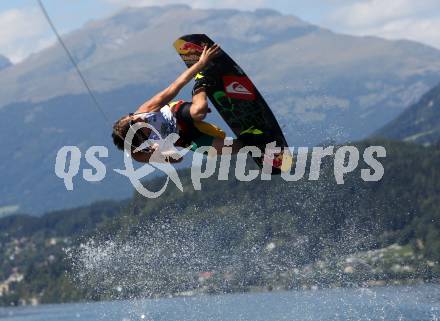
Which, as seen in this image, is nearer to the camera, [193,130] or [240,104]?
[193,130]

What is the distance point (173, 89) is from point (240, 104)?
113 inches

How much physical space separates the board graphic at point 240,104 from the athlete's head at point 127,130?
7.30ft

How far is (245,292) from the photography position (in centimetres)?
8969

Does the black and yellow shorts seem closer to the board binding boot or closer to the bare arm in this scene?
the bare arm

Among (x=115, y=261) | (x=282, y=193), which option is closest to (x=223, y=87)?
(x=115, y=261)

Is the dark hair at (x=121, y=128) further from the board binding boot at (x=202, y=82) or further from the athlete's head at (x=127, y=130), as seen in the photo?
the board binding boot at (x=202, y=82)

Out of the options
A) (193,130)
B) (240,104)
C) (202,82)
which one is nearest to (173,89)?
(193,130)

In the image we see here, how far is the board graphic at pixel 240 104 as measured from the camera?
15453 mm

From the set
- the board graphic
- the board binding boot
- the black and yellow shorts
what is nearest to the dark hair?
the black and yellow shorts

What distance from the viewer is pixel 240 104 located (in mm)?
15945

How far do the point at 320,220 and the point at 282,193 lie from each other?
9.58 m

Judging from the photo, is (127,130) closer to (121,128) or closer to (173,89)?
(121,128)

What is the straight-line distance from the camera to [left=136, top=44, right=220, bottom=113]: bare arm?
1330 cm

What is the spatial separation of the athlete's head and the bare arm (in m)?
0.16
